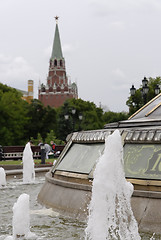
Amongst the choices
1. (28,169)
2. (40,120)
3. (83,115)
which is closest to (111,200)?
(28,169)

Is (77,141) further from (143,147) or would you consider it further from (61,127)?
(61,127)

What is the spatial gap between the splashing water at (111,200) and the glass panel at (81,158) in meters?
1.41

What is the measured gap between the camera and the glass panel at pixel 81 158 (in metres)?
6.97

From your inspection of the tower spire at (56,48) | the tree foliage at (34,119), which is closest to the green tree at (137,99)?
the tree foliage at (34,119)

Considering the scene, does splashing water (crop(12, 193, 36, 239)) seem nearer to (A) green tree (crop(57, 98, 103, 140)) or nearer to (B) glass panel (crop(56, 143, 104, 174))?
(B) glass panel (crop(56, 143, 104, 174))

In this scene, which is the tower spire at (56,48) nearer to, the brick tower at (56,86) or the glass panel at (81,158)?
the brick tower at (56,86)

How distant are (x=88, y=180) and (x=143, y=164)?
1.00m

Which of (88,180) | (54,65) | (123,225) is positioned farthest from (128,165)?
(54,65)

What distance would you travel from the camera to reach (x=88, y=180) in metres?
6.59

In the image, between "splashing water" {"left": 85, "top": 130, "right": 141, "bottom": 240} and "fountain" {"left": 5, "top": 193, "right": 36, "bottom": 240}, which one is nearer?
"splashing water" {"left": 85, "top": 130, "right": 141, "bottom": 240}

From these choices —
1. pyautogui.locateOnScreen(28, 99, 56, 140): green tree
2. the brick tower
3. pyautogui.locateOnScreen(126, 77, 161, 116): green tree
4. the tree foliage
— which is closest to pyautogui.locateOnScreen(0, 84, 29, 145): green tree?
the tree foliage

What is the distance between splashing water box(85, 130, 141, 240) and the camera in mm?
5047

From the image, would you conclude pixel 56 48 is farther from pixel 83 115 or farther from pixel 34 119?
pixel 34 119

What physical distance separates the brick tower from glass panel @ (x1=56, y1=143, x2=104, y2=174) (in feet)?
357
